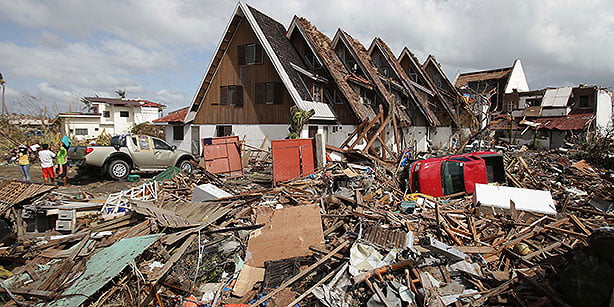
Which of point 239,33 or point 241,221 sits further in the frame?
point 239,33

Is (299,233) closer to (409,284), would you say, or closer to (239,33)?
(409,284)

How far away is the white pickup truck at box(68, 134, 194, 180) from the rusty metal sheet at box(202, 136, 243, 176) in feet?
4.73

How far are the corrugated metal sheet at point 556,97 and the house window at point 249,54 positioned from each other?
26.8 m

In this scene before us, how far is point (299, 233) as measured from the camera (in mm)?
6121

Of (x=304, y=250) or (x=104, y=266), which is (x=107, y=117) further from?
(x=304, y=250)

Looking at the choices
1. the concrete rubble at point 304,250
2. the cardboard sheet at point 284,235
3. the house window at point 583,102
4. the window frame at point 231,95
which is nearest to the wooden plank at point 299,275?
the concrete rubble at point 304,250

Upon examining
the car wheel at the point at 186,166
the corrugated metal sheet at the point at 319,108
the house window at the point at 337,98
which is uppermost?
the house window at the point at 337,98

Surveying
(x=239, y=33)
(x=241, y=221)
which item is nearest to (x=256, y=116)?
(x=239, y=33)

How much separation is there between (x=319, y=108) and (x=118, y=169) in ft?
32.6

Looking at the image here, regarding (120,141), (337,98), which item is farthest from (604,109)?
(120,141)

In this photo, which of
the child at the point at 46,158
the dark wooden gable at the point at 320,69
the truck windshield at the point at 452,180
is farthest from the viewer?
the dark wooden gable at the point at 320,69

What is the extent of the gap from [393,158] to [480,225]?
21.8 feet

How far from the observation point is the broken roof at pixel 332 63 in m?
16.2

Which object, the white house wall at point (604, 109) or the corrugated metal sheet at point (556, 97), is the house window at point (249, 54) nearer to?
the corrugated metal sheet at point (556, 97)
